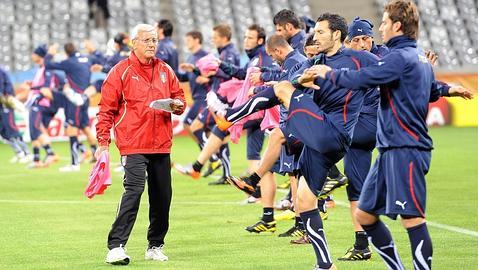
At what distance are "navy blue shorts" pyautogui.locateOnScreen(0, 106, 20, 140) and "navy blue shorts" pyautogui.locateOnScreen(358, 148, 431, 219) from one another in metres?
17.0

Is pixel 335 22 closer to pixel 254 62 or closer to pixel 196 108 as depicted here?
pixel 254 62

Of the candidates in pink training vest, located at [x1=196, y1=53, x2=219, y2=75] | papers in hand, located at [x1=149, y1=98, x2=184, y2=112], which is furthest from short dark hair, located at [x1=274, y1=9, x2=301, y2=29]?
papers in hand, located at [x1=149, y1=98, x2=184, y2=112]

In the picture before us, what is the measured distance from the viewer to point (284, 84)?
866 cm

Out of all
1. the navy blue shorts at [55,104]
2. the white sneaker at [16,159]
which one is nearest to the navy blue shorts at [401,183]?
the navy blue shorts at [55,104]

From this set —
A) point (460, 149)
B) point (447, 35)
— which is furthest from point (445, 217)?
point (447, 35)

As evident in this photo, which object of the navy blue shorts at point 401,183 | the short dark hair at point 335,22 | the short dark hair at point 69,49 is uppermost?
the short dark hair at point 335,22

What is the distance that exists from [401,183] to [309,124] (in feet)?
4.30

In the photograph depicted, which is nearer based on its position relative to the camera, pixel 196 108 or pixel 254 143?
pixel 254 143

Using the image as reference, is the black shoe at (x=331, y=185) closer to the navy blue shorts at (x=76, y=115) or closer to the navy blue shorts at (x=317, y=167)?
the navy blue shorts at (x=317, y=167)

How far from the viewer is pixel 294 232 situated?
1133 cm

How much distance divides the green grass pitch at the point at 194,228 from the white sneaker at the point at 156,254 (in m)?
0.09

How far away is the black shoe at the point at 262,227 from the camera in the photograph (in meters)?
11.8

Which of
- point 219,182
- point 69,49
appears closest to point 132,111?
point 219,182

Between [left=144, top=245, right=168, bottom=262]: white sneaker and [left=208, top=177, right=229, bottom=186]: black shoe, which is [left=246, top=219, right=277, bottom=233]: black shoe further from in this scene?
[left=208, top=177, right=229, bottom=186]: black shoe
